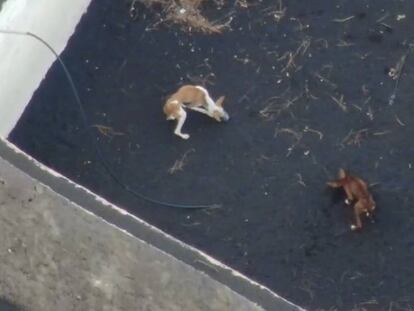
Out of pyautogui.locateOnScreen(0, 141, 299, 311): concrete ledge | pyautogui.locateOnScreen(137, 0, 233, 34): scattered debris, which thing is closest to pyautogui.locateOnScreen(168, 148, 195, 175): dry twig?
pyautogui.locateOnScreen(137, 0, 233, 34): scattered debris

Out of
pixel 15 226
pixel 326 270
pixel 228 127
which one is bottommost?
pixel 326 270

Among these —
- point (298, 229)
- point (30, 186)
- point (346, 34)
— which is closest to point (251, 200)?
point (298, 229)

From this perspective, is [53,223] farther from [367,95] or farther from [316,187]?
[367,95]

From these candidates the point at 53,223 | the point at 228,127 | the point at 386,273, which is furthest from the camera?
the point at 228,127

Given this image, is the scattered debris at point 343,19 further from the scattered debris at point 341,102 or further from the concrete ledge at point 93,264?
the concrete ledge at point 93,264

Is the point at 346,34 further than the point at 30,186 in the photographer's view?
Yes

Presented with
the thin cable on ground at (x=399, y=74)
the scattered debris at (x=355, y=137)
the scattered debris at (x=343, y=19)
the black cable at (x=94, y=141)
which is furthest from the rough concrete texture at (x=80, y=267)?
the scattered debris at (x=343, y=19)
